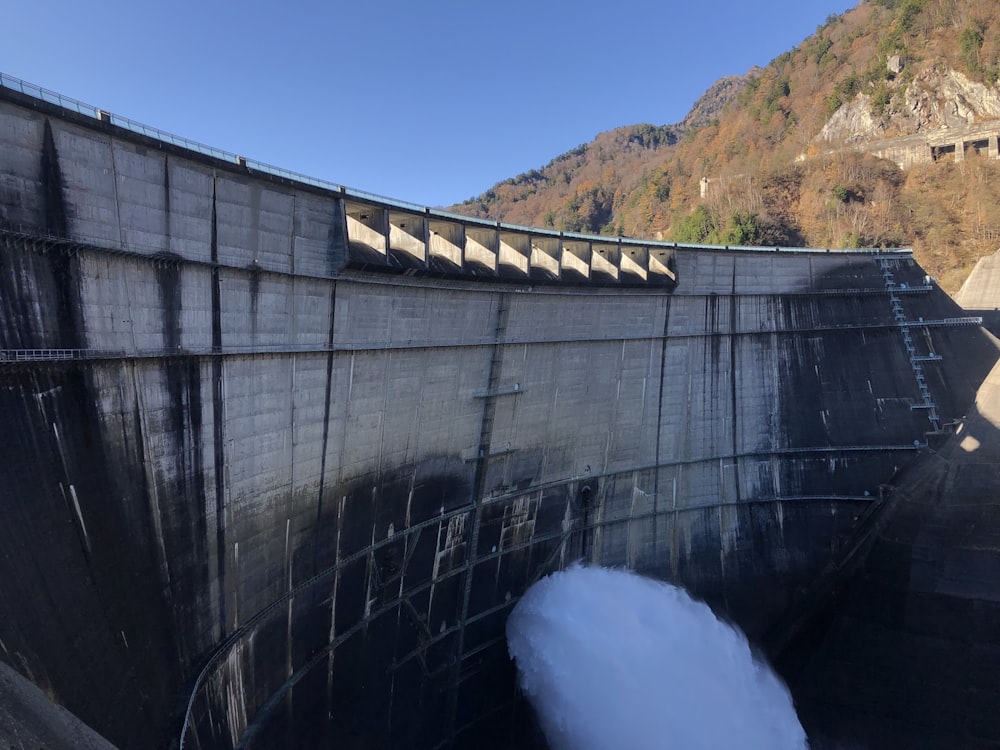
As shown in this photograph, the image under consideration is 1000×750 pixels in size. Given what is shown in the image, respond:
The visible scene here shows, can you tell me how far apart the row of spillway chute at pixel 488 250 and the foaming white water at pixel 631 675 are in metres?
8.39

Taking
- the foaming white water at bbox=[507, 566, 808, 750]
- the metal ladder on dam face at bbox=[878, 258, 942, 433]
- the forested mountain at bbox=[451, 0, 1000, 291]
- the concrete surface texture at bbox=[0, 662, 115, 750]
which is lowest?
the foaming white water at bbox=[507, 566, 808, 750]

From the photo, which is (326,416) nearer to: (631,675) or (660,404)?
(631,675)

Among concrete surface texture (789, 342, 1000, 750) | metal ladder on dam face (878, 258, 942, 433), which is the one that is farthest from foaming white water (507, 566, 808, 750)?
metal ladder on dam face (878, 258, 942, 433)

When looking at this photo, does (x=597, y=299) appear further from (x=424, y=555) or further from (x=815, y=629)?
(x=815, y=629)

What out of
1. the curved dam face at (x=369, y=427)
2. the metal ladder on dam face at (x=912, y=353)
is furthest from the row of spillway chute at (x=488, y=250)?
the metal ladder on dam face at (x=912, y=353)

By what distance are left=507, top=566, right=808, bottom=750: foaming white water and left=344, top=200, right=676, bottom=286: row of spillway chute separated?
839 cm

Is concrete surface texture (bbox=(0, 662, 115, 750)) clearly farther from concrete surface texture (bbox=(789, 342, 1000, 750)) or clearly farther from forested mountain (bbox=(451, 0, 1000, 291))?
forested mountain (bbox=(451, 0, 1000, 291))

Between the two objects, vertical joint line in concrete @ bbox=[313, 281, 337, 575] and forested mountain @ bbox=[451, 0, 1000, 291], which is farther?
forested mountain @ bbox=[451, 0, 1000, 291]

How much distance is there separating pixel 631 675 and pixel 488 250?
11064 mm

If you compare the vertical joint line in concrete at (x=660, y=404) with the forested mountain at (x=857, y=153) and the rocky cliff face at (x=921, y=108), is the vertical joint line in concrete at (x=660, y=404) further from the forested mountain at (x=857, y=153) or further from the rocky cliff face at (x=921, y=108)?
the rocky cliff face at (x=921, y=108)

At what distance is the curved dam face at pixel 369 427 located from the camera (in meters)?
7.41

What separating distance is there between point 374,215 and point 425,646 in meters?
9.63

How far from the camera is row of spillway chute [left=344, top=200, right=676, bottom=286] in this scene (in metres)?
11.9

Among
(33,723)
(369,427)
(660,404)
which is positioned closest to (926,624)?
(660,404)
